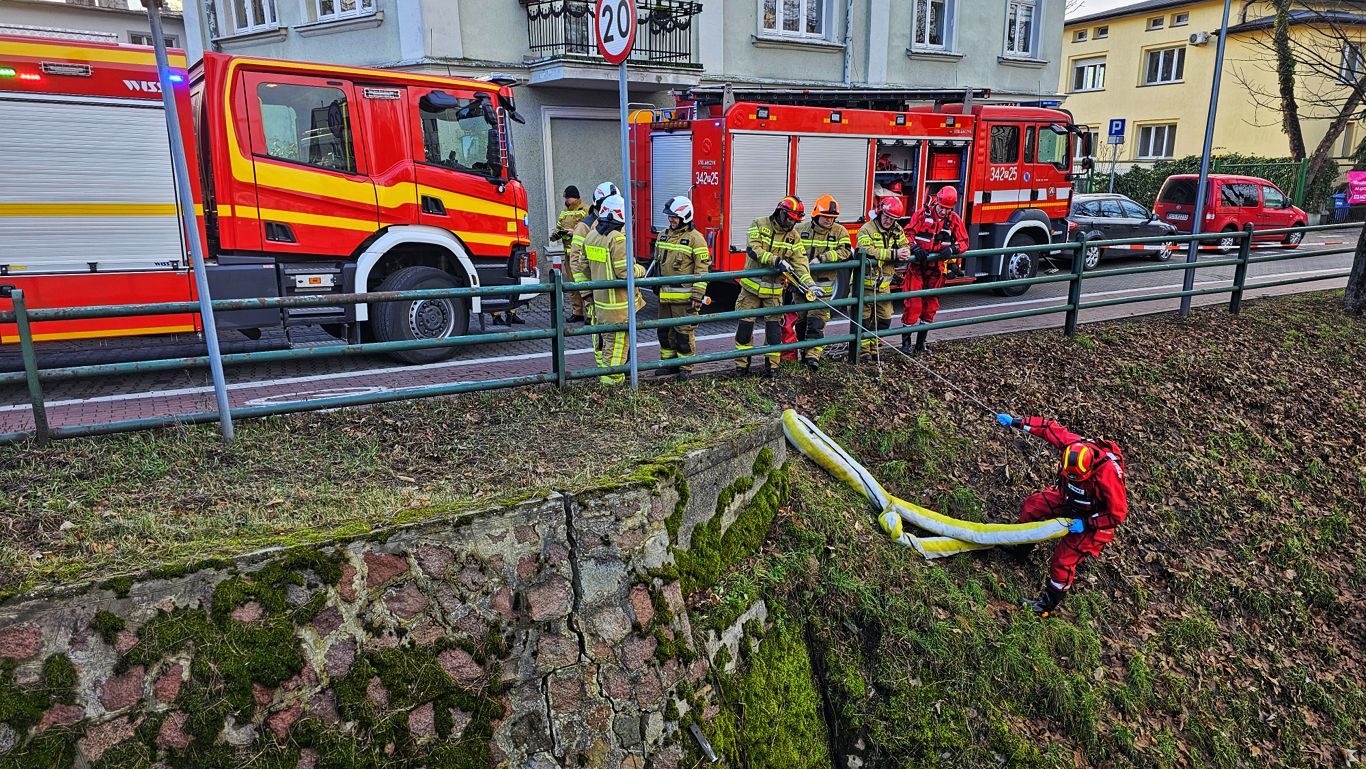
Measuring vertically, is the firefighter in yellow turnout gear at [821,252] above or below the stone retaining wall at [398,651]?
above

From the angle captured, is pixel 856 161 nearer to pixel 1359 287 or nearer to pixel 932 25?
pixel 1359 287

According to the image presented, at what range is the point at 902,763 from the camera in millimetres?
4648

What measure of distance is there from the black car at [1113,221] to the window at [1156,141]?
17410 millimetres

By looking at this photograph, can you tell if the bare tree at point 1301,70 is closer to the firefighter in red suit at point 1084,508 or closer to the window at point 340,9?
the window at point 340,9

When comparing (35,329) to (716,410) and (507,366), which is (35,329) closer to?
(507,366)

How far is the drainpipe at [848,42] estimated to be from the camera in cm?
1738

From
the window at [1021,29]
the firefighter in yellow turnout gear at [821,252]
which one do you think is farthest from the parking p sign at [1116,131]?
the firefighter in yellow turnout gear at [821,252]

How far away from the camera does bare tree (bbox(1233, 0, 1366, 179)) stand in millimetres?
26031

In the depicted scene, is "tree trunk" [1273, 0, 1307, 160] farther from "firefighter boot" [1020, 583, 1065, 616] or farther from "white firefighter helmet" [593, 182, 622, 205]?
"firefighter boot" [1020, 583, 1065, 616]

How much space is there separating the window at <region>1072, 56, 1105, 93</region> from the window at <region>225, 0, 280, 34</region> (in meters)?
31.0

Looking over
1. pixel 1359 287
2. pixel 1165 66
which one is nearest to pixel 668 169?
pixel 1359 287

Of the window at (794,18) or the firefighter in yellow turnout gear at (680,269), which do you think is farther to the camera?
the window at (794,18)

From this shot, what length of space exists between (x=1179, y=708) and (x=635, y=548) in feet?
12.6

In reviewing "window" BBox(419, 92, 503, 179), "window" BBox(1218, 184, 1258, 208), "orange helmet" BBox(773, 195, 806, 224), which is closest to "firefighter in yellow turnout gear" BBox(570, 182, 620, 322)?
"window" BBox(419, 92, 503, 179)
